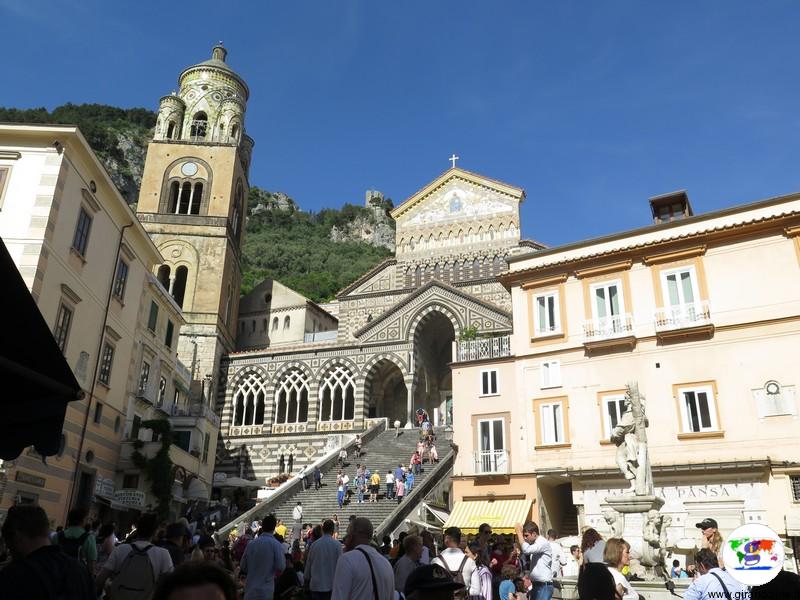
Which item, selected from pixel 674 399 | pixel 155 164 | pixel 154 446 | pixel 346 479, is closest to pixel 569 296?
pixel 674 399

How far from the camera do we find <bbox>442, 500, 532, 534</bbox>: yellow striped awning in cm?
2014

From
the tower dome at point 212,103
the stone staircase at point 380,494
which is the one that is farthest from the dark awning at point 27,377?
the tower dome at point 212,103

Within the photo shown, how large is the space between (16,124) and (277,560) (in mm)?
16341

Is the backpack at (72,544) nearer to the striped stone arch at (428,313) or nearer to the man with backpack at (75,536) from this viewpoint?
the man with backpack at (75,536)

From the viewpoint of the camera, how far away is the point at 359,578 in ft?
15.7

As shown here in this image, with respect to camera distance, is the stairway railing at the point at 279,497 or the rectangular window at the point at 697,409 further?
the stairway railing at the point at 279,497

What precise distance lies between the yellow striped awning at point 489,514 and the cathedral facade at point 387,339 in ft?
43.1

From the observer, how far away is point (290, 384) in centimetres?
3834

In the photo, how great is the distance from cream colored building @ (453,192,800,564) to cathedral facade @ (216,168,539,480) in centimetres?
1127

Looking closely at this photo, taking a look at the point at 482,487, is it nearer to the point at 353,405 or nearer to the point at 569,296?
the point at 569,296

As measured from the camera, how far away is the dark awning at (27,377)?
376 cm

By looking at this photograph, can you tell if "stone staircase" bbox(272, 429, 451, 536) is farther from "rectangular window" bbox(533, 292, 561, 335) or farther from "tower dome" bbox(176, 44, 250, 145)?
"tower dome" bbox(176, 44, 250, 145)

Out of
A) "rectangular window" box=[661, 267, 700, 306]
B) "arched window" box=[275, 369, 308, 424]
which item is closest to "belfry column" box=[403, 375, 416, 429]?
"arched window" box=[275, 369, 308, 424]

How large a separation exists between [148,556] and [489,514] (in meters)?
16.2
